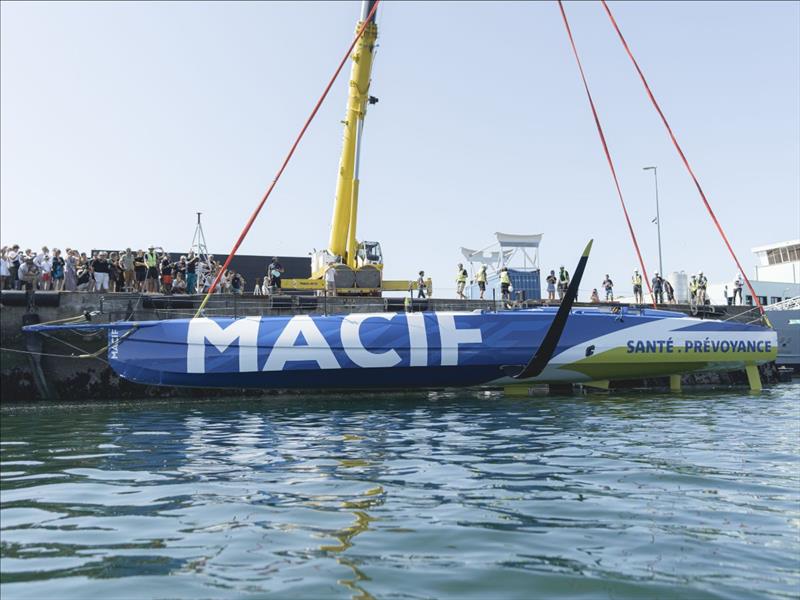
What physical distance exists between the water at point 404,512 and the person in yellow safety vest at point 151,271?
33.8ft

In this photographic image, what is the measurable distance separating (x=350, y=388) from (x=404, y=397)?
192 centimetres

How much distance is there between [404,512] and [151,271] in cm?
1783

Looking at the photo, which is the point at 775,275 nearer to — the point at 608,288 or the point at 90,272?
the point at 608,288

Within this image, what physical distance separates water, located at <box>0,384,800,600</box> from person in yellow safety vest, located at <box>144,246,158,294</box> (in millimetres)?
10312

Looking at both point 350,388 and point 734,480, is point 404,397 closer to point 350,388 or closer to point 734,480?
point 350,388

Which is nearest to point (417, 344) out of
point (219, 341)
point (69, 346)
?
point (219, 341)

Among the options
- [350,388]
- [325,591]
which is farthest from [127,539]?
[350,388]

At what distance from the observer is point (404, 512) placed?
5.68 metres

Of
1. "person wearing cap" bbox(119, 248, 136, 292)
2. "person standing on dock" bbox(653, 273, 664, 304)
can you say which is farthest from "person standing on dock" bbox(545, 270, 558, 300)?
"person wearing cap" bbox(119, 248, 136, 292)

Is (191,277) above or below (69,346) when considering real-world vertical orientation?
above

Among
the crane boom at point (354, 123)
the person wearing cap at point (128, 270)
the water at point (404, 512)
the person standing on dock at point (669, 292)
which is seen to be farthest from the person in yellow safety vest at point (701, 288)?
the person wearing cap at point (128, 270)

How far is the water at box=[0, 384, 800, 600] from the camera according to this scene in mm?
4078

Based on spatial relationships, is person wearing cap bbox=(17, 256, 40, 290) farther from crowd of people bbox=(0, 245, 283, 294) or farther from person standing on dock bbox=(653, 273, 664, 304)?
person standing on dock bbox=(653, 273, 664, 304)

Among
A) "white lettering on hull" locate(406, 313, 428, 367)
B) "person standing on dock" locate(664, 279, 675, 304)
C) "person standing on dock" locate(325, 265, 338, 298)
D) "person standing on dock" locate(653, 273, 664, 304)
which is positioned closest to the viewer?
"white lettering on hull" locate(406, 313, 428, 367)
